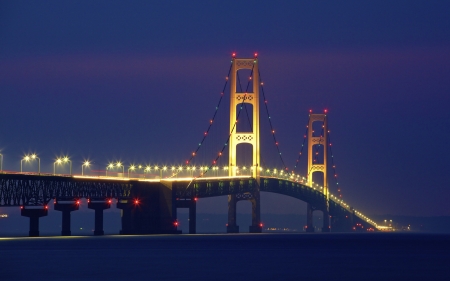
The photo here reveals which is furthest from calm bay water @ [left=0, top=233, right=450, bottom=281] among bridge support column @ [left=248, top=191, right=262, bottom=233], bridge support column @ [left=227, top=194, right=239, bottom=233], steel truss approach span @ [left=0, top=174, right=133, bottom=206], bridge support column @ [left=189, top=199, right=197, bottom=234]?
bridge support column @ [left=227, top=194, right=239, bottom=233]

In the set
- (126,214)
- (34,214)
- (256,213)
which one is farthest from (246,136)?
(34,214)

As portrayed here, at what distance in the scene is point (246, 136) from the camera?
14662 cm

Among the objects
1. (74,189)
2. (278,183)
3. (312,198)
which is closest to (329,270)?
(74,189)

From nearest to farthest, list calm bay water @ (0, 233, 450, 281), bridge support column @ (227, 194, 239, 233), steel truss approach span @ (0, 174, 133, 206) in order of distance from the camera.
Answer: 1. calm bay water @ (0, 233, 450, 281)
2. steel truss approach span @ (0, 174, 133, 206)
3. bridge support column @ (227, 194, 239, 233)

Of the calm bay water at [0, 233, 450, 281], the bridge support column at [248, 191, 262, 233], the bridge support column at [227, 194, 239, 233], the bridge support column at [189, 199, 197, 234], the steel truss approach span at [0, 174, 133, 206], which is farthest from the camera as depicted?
the bridge support column at [227, 194, 239, 233]

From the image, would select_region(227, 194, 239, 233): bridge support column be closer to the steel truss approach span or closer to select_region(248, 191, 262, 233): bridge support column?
select_region(248, 191, 262, 233): bridge support column

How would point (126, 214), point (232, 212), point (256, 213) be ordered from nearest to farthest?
1. point (126, 214)
2. point (256, 213)
3. point (232, 212)

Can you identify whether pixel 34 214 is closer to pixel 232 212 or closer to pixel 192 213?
pixel 192 213

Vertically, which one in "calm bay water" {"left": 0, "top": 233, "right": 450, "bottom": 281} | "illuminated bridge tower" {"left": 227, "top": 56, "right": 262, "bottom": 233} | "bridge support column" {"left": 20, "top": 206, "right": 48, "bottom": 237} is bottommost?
"calm bay water" {"left": 0, "top": 233, "right": 450, "bottom": 281}

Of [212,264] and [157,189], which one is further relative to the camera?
[157,189]

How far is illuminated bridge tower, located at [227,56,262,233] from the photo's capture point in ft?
473

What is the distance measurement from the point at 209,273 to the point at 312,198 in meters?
126

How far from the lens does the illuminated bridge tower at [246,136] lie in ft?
473

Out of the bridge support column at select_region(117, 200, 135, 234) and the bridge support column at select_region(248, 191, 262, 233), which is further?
the bridge support column at select_region(248, 191, 262, 233)
